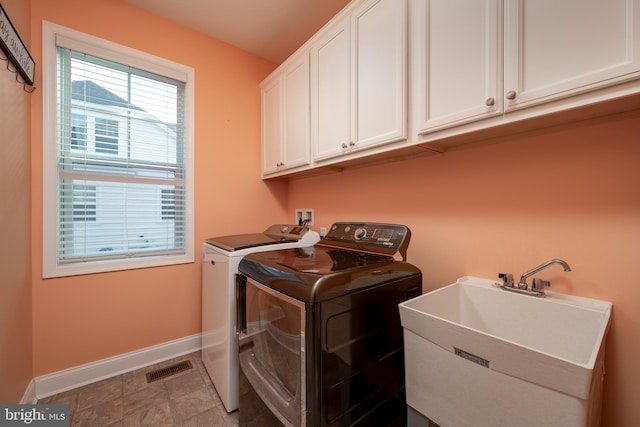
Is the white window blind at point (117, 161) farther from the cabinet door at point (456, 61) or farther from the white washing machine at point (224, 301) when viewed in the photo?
the cabinet door at point (456, 61)

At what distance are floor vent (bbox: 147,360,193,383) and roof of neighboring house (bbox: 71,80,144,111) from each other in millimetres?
1952

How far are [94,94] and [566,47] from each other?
8.35 ft

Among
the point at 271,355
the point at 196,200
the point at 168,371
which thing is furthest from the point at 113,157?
the point at 271,355

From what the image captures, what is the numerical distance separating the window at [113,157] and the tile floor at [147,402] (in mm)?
770

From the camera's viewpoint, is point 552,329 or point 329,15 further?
point 329,15

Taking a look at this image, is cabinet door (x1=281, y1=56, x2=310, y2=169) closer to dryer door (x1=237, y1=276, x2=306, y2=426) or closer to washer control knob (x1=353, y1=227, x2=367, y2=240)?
washer control knob (x1=353, y1=227, x2=367, y2=240)

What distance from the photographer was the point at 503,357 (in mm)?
702

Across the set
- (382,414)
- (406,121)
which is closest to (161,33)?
(406,121)

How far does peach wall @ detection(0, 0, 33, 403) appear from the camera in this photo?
1.20 m

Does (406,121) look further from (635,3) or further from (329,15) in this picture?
(329,15)

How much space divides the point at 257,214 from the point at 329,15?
69.0 inches

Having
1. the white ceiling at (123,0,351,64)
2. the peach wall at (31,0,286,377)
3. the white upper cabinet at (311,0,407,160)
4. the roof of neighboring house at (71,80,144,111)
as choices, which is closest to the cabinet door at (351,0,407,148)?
the white upper cabinet at (311,0,407,160)

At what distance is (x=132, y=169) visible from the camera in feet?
6.22

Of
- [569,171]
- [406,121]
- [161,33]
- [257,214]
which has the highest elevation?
[161,33]
